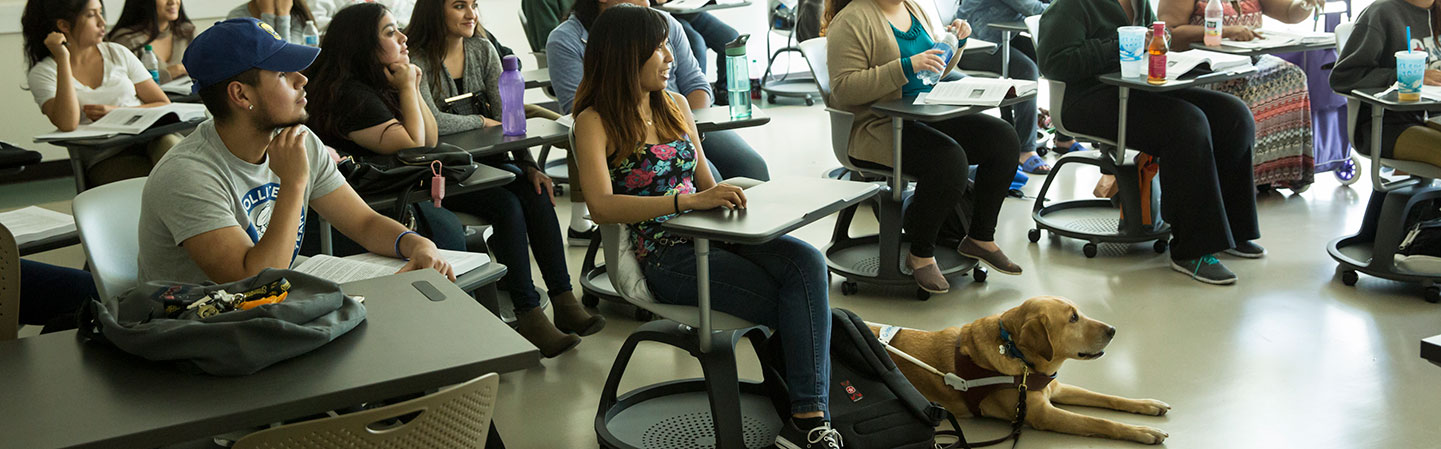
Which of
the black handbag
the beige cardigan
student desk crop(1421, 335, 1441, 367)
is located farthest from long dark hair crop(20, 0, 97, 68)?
student desk crop(1421, 335, 1441, 367)

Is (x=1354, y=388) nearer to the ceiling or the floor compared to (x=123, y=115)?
nearer to the floor

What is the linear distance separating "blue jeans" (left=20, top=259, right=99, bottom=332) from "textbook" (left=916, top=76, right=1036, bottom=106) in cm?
228

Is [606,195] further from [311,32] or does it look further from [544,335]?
[311,32]

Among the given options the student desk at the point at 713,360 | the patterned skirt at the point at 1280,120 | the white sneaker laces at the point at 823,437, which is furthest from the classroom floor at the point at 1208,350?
the white sneaker laces at the point at 823,437

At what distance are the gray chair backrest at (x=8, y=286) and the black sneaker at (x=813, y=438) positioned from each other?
1416 mm

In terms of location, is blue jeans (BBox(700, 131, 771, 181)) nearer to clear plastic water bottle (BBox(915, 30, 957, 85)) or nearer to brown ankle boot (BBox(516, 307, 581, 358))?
clear plastic water bottle (BBox(915, 30, 957, 85))

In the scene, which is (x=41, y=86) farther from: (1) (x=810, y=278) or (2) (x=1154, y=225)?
(2) (x=1154, y=225)

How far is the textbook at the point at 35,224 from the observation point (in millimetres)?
2576

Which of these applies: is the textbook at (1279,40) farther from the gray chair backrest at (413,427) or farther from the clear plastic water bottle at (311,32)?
the clear plastic water bottle at (311,32)

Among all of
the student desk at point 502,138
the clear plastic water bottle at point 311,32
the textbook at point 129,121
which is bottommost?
the student desk at point 502,138

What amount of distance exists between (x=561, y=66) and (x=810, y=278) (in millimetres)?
1828

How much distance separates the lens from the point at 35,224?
2674mm

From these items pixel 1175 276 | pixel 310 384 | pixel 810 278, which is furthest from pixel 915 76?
pixel 310 384

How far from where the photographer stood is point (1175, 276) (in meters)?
3.78
